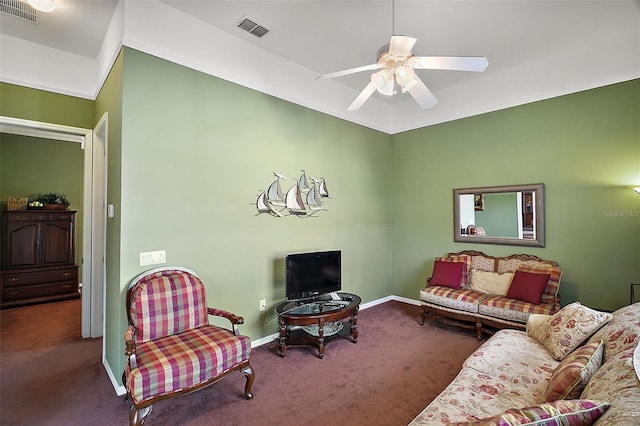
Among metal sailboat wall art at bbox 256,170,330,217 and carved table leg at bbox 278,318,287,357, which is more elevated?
metal sailboat wall art at bbox 256,170,330,217

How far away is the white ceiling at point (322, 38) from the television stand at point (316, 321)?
2.57m

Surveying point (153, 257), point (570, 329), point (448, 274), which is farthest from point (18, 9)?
point (448, 274)

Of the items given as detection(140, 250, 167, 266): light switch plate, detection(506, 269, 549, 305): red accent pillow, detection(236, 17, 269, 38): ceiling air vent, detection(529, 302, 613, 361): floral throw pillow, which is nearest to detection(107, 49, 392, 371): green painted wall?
detection(140, 250, 167, 266): light switch plate

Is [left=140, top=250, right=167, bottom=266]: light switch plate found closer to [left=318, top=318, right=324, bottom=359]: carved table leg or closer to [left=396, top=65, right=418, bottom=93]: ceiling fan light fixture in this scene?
[left=318, top=318, right=324, bottom=359]: carved table leg

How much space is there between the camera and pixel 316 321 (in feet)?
10.1

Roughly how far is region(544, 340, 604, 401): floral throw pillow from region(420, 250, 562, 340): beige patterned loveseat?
1870 millimetres

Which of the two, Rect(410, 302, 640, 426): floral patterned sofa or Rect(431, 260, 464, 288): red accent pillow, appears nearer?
Rect(410, 302, 640, 426): floral patterned sofa

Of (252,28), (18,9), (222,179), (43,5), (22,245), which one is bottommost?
(22,245)

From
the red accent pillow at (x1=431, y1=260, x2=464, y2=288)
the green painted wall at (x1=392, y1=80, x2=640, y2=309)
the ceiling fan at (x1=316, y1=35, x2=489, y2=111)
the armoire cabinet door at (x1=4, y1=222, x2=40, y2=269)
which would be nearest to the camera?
the ceiling fan at (x1=316, y1=35, x2=489, y2=111)

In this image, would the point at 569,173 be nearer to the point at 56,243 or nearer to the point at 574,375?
the point at 574,375

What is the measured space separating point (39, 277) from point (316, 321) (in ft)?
17.2

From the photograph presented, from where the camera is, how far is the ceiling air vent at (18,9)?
2559 millimetres

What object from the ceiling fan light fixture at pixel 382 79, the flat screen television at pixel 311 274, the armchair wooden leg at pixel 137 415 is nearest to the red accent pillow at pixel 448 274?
the flat screen television at pixel 311 274

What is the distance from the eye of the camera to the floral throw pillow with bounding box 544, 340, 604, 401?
1.43m
